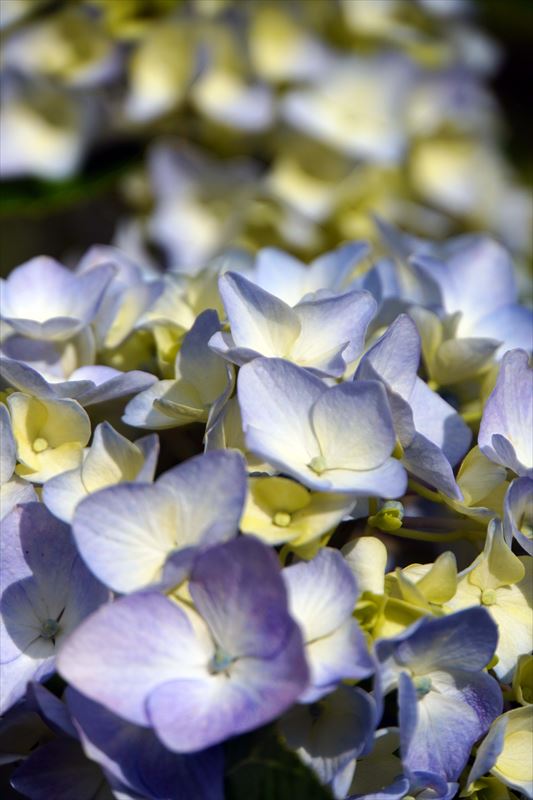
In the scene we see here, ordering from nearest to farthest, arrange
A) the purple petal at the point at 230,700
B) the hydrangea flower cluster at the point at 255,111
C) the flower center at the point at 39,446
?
the purple petal at the point at 230,700 < the flower center at the point at 39,446 < the hydrangea flower cluster at the point at 255,111

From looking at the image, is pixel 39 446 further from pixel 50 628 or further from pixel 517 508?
pixel 517 508

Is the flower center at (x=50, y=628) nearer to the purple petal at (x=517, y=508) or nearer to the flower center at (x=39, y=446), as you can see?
the flower center at (x=39, y=446)

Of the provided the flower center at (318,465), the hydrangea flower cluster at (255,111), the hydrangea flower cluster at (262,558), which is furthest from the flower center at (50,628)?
the hydrangea flower cluster at (255,111)

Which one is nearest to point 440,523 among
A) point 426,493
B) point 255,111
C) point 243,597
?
point 426,493

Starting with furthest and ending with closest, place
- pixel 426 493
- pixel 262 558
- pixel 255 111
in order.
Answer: pixel 255 111
pixel 426 493
pixel 262 558

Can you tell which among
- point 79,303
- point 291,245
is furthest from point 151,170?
point 79,303

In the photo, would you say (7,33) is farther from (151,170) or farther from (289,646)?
(289,646)

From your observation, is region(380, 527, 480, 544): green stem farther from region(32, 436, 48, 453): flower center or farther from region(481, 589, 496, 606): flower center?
region(32, 436, 48, 453): flower center
